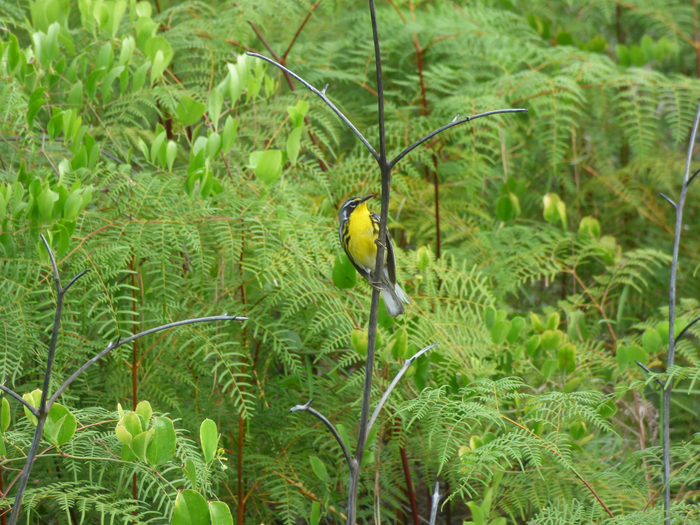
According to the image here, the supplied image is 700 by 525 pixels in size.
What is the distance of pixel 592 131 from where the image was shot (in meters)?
3.70

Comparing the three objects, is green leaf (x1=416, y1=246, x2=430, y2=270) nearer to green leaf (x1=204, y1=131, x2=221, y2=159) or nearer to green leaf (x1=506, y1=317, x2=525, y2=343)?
green leaf (x1=506, y1=317, x2=525, y2=343)

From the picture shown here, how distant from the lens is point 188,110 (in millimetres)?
1945

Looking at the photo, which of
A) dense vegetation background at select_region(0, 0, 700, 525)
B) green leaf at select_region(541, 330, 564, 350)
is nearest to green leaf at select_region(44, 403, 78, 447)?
dense vegetation background at select_region(0, 0, 700, 525)

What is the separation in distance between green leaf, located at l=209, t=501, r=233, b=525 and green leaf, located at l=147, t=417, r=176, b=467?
183mm

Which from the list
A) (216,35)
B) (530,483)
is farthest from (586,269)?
(216,35)

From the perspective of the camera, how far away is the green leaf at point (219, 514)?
3.73 feet

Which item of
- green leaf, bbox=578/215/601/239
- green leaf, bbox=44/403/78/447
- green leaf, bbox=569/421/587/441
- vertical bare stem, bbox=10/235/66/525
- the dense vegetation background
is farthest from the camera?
green leaf, bbox=578/215/601/239

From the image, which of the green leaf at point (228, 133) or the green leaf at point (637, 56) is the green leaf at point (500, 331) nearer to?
the green leaf at point (228, 133)

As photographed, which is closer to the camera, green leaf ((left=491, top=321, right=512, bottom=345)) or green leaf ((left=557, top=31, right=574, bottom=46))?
green leaf ((left=491, top=321, right=512, bottom=345))

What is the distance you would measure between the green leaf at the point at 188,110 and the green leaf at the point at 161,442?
3.44 ft

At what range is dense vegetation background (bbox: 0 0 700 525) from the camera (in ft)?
5.31

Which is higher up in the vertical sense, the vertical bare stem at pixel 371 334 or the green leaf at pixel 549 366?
the vertical bare stem at pixel 371 334

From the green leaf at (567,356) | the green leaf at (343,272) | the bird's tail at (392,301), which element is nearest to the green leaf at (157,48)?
the green leaf at (343,272)

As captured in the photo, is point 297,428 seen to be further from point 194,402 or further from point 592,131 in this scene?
point 592,131
